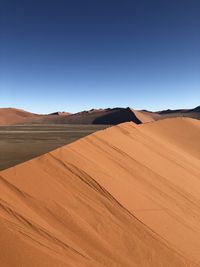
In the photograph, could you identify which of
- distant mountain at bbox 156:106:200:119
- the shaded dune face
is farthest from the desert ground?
distant mountain at bbox 156:106:200:119

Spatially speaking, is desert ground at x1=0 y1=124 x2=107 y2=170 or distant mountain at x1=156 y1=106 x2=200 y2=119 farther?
distant mountain at x1=156 y1=106 x2=200 y2=119

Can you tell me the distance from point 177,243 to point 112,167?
2.79m

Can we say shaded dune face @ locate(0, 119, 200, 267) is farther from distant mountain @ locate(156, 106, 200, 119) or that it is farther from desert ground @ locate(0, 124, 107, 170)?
distant mountain @ locate(156, 106, 200, 119)

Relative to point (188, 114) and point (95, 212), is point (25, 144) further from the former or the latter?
point (188, 114)

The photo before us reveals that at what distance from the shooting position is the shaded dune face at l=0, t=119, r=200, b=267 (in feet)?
16.0

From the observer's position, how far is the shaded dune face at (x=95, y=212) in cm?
488

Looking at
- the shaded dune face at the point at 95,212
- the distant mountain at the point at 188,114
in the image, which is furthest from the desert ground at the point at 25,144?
the distant mountain at the point at 188,114

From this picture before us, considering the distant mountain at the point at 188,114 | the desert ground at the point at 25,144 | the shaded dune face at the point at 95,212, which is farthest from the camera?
the distant mountain at the point at 188,114

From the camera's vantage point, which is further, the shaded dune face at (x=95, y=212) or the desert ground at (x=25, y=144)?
the desert ground at (x=25, y=144)

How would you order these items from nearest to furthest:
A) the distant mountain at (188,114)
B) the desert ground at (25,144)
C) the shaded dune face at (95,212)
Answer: the shaded dune face at (95,212) → the desert ground at (25,144) → the distant mountain at (188,114)

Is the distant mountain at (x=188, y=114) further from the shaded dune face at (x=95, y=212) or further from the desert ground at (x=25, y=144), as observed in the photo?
the shaded dune face at (x=95, y=212)

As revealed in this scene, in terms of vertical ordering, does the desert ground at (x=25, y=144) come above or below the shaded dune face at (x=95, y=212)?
above

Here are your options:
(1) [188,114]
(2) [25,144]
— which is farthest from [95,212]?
(1) [188,114]

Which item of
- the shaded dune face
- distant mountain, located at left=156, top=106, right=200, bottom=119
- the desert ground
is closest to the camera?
the shaded dune face
